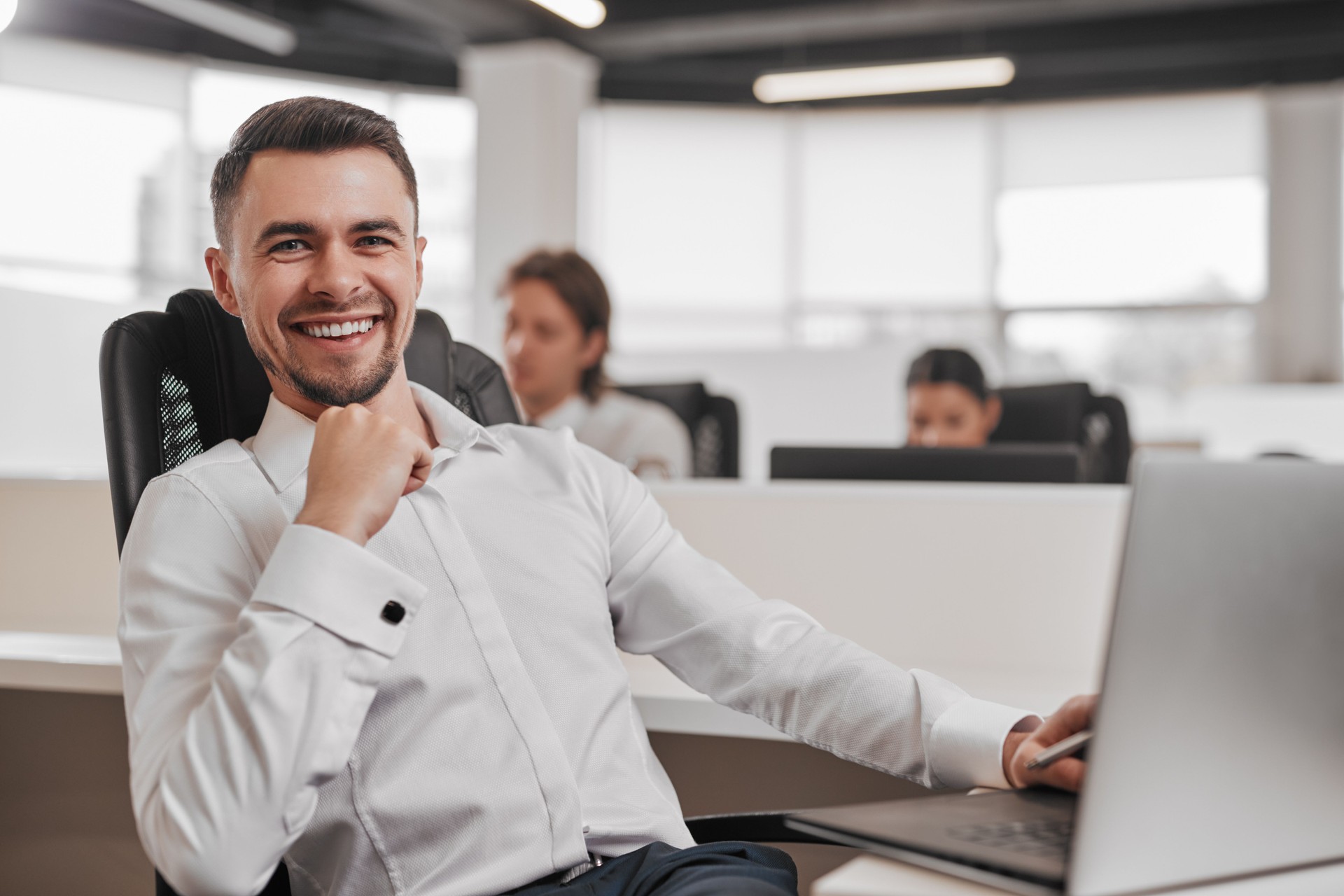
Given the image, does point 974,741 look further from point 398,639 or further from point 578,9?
point 578,9

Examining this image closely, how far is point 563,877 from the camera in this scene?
1068 millimetres

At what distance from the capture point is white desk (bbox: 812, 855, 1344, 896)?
657 mm

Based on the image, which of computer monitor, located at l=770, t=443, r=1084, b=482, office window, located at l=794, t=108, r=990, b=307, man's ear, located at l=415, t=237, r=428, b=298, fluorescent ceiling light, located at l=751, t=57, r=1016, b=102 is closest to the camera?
man's ear, located at l=415, t=237, r=428, b=298

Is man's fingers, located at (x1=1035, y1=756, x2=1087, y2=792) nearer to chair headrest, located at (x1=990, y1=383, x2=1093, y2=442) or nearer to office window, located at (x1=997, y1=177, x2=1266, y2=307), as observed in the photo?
chair headrest, located at (x1=990, y1=383, x2=1093, y2=442)

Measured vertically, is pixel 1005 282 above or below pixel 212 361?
above

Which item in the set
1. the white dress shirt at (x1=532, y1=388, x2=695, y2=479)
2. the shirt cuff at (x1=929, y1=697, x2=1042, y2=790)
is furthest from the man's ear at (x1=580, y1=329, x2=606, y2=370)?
the shirt cuff at (x1=929, y1=697, x2=1042, y2=790)

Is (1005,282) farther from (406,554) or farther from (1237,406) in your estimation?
(406,554)

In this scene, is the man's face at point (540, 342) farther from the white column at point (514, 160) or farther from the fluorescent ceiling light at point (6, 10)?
the white column at point (514, 160)

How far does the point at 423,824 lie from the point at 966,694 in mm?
505

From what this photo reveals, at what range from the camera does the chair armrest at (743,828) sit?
1161mm

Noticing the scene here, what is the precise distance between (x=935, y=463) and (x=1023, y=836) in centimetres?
126

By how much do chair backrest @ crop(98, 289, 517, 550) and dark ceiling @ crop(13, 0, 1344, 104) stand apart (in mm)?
5259

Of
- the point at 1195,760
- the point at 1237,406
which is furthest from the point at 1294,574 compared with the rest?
the point at 1237,406

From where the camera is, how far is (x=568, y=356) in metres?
3.40
